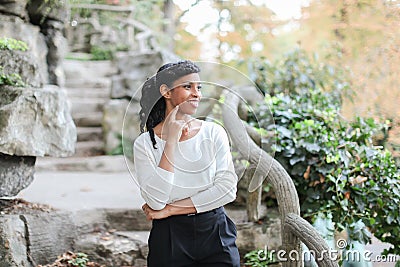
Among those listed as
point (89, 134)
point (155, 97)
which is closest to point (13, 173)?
point (155, 97)

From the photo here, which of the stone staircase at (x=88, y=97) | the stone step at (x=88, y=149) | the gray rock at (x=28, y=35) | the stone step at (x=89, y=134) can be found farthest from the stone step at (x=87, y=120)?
the gray rock at (x=28, y=35)

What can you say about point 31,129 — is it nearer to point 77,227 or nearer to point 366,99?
point 77,227

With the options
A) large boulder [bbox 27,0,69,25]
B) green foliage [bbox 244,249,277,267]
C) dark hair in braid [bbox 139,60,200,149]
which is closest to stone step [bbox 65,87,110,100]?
large boulder [bbox 27,0,69,25]

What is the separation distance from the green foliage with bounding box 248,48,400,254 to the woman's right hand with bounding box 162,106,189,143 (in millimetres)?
1179

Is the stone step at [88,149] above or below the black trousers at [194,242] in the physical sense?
below

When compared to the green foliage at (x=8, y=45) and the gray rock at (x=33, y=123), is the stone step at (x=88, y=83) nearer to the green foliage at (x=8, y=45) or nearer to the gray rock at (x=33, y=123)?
the gray rock at (x=33, y=123)

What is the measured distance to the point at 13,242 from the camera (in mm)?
2979

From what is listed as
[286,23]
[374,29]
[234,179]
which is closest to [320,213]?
[234,179]

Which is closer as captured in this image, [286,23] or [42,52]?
[42,52]

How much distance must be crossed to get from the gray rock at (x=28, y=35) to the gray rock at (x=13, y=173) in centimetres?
63

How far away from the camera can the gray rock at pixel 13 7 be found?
146 inches

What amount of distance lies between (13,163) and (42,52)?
177 cm

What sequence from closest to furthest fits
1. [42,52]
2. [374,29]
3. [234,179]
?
1. [234,179]
2. [42,52]
3. [374,29]

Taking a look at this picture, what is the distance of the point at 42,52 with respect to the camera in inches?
184
